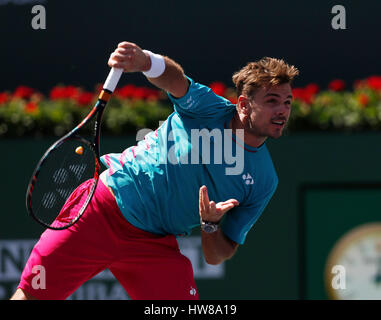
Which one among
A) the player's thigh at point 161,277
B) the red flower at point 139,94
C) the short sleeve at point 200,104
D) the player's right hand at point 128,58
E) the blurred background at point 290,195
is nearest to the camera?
the player's right hand at point 128,58

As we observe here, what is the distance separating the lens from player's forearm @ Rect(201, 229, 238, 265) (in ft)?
12.7

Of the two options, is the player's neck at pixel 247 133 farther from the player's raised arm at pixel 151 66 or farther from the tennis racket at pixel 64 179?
the tennis racket at pixel 64 179

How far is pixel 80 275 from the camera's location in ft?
12.7

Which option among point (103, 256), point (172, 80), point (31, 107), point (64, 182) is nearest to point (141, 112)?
point (31, 107)

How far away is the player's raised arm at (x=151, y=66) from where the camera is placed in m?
3.35

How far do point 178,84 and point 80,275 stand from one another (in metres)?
1.10

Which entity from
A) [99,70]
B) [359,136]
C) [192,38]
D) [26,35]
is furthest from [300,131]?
[26,35]

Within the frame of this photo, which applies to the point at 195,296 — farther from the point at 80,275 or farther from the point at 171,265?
the point at 80,275

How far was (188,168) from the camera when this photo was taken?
3699 mm

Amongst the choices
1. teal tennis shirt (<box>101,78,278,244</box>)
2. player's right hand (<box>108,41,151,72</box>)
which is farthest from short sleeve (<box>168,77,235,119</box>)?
player's right hand (<box>108,41,151,72</box>)

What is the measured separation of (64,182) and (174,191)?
580 millimetres

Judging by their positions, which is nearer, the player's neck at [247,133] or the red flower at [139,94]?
the player's neck at [247,133]

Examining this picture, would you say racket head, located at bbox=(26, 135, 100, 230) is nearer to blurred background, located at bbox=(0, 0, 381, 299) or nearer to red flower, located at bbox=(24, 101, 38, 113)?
blurred background, located at bbox=(0, 0, 381, 299)

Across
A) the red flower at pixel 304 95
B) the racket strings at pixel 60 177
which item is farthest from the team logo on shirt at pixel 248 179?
the red flower at pixel 304 95
